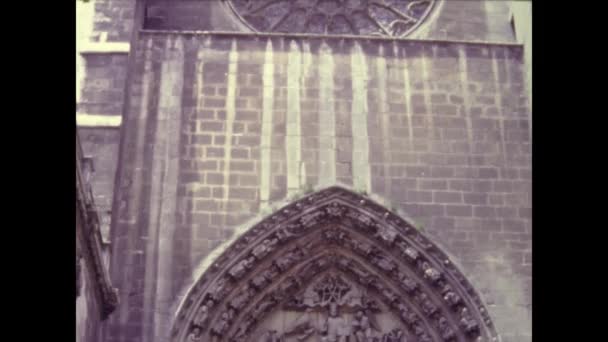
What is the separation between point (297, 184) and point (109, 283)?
2.62 m

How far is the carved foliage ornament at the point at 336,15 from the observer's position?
17062 millimetres

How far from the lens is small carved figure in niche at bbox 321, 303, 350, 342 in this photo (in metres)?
14.7

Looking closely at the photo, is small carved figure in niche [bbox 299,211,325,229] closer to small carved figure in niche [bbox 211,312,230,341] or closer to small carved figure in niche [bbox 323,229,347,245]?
small carved figure in niche [bbox 323,229,347,245]

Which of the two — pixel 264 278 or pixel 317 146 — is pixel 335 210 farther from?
pixel 264 278

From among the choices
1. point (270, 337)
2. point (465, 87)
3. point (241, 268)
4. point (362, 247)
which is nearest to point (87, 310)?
point (241, 268)

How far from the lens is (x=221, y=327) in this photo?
1412cm

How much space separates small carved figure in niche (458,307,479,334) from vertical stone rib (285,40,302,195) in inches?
87.0

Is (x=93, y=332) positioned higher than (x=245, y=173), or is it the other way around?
(x=245, y=173)

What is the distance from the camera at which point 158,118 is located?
15.0 meters

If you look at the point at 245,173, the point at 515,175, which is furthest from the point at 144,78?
the point at 515,175

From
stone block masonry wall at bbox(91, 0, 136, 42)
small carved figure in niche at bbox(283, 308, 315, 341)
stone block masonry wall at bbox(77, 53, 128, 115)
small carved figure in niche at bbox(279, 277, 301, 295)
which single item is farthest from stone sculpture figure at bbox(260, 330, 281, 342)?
stone block masonry wall at bbox(91, 0, 136, 42)

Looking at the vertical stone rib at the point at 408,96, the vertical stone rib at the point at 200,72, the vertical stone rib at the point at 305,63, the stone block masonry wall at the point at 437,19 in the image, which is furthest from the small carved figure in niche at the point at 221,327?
the stone block masonry wall at the point at 437,19

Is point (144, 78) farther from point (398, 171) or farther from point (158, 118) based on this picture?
point (398, 171)
